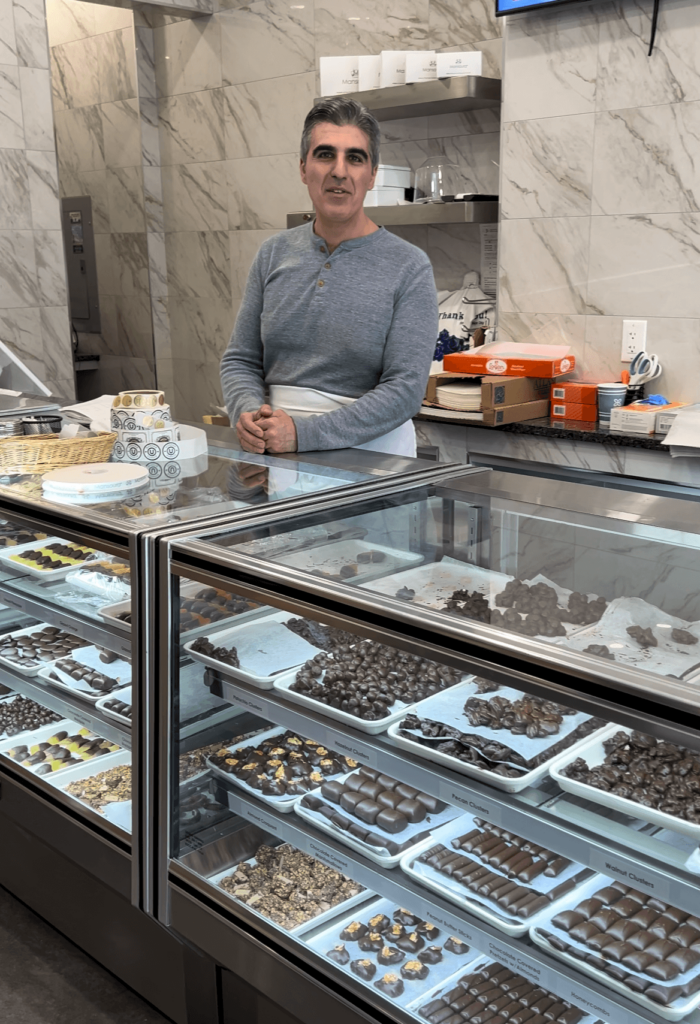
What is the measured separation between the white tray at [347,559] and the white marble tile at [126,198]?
5.56 m

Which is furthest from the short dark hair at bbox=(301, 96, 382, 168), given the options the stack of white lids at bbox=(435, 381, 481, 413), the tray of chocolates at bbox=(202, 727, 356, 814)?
the stack of white lids at bbox=(435, 381, 481, 413)

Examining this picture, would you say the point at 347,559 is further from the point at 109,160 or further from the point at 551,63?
the point at 109,160

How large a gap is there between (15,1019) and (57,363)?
13.3 feet

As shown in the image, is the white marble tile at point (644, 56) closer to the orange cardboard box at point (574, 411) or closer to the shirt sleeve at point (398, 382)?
the orange cardboard box at point (574, 411)

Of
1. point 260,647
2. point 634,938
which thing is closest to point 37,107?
point 260,647

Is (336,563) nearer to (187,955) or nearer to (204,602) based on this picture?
(204,602)

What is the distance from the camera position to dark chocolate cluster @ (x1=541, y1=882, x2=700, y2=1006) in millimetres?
1205

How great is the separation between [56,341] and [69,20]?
9.86 feet

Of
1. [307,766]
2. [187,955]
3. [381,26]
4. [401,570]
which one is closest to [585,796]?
[401,570]

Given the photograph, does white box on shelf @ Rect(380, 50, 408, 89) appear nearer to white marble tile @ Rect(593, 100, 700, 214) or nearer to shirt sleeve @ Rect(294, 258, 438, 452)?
white marble tile @ Rect(593, 100, 700, 214)

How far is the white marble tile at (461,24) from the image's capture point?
4.25 metres

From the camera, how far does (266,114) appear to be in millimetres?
5492

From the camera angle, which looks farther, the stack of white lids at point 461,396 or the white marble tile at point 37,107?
the white marble tile at point 37,107

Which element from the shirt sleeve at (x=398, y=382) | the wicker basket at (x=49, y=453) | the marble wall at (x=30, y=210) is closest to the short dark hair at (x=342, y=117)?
the shirt sleeve at (x=398, y=382)
